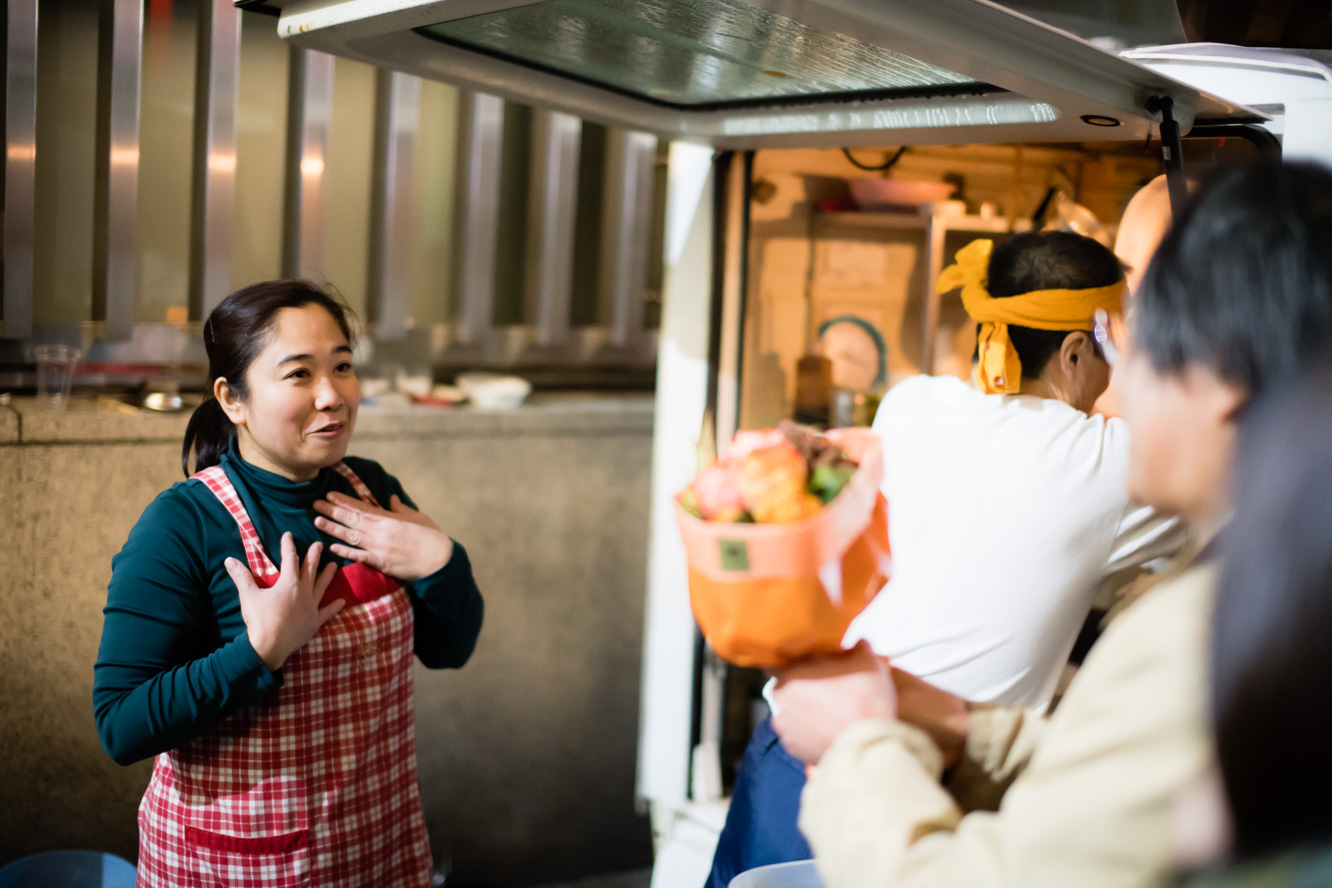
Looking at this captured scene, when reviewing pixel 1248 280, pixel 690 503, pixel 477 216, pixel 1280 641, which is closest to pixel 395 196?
pixel 477 216

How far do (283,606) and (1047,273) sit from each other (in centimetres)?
125

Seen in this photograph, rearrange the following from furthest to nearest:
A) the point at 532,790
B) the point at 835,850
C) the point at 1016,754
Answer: the point at 532,790 < the point at 1016,754 < the point at 835,850

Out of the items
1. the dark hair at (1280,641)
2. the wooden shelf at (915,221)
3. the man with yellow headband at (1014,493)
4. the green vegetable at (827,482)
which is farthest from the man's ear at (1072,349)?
the wooden shelf at (915,221)

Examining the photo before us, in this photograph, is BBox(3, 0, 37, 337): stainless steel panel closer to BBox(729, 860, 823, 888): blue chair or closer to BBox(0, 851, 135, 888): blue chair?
BBox(0, 851, 135, 888): blue chair

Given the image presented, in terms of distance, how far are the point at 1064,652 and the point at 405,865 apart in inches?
43.5

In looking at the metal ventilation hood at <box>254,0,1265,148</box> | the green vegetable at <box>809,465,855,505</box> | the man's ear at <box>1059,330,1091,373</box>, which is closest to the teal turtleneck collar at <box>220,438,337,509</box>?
the metal ventilation hood at <box>254,0,1265,148</box>

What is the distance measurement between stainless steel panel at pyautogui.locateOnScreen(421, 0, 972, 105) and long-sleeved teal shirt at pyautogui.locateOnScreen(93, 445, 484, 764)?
0.73 meters

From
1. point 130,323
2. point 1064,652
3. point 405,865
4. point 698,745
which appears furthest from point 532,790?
Result: point 1064,652

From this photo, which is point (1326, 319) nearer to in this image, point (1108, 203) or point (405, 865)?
point (405, 865)

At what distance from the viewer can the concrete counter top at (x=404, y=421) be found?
2.25 m

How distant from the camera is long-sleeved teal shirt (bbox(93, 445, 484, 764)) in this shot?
4.40 feet

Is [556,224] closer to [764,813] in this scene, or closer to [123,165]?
[123,165]

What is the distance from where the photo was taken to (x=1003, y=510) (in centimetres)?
146

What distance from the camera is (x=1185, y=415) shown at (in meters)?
0.75
